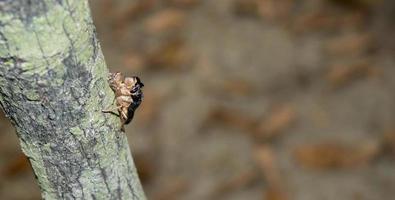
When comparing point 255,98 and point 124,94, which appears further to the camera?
point 255,98

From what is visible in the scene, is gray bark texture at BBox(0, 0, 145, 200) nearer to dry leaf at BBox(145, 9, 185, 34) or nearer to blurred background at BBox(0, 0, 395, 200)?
blurred background at BBox(0, 0, 395, 200)

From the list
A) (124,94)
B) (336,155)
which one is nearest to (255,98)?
(336,155)

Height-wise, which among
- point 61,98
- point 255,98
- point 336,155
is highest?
point 255,98

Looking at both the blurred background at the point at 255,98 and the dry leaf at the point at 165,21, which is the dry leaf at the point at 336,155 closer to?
the blurred background at the point at 255,98

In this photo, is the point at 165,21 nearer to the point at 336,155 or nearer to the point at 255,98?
the point at 255,98

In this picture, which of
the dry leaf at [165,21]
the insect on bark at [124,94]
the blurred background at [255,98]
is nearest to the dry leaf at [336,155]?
the blurred background at [255,98]

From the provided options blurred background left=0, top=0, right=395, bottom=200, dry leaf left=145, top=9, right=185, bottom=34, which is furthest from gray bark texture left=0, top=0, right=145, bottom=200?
dry leaf left=145, top=9, right=185, bottom=34
